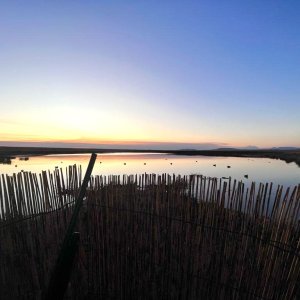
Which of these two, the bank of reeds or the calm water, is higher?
the bank of reeds

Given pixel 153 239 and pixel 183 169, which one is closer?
pixel 153 239

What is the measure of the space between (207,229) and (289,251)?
2.32ft

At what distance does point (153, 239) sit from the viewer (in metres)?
3.08

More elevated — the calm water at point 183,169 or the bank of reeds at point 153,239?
the bank of reeds at point 153,239

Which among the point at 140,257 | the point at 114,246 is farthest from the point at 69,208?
the point at 140,257

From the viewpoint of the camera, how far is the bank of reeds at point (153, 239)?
2445mm

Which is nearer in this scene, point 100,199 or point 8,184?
point 8,184

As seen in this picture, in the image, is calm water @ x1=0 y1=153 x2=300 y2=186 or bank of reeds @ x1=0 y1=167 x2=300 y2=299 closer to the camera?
bank of reeds @ x1=0 y1=167 x2=300 y2=299

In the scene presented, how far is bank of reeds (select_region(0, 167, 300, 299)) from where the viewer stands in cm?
245

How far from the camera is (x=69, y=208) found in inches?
Answer: 127

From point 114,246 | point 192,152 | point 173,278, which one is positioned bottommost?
point 173,278

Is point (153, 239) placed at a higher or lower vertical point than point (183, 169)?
higher

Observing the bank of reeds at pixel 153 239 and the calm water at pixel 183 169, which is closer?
the bank of reeds at pixel 153 239

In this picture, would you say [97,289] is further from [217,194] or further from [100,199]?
[217,194]
